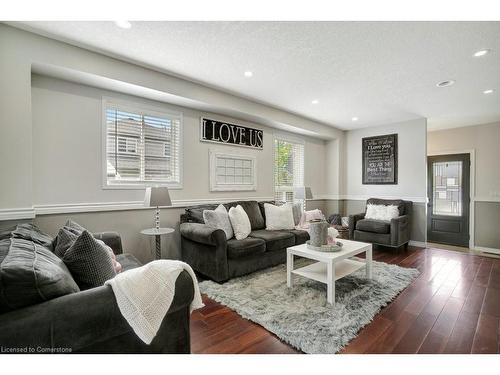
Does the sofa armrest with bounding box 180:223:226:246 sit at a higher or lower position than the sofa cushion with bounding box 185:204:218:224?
lower

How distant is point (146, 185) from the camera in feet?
10.8

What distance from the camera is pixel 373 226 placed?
4449 millimetres

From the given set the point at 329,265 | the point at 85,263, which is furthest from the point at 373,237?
the point at 85,263

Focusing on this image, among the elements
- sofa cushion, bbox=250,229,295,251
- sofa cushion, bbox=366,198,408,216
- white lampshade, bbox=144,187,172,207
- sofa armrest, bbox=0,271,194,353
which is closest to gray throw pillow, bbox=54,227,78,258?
sofa armrest, bbox=0,271,194,353

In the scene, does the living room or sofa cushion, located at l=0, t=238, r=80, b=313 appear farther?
the living room

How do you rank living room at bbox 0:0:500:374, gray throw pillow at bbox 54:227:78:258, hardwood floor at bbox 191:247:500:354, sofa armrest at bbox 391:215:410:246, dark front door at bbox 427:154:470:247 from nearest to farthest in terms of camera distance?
living room at bbox 0:0:500:374, gray throw pillow at bbox 54:227:78:258, hardwood floor at bbox 191:247:500:354, sofa armrest at bbox 391:215:410:246, dark front door at bbox 427:154:470:247

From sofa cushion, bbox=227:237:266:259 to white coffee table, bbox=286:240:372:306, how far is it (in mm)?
523

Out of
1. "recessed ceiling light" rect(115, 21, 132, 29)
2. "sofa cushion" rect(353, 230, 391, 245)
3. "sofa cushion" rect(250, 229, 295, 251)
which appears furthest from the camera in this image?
"sofa cushion" rect(353, 230, 391, 245)

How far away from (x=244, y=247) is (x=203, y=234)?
0.52 meters

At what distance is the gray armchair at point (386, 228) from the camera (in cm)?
422

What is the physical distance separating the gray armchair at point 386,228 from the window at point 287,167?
1368mm

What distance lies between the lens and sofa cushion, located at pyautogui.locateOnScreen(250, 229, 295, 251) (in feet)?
10.9

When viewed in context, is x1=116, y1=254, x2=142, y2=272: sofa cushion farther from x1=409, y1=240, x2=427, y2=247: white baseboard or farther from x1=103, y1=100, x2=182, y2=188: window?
x1=409, y1=240, x2=427, y2=247: white baseboard
